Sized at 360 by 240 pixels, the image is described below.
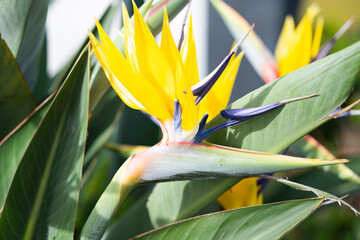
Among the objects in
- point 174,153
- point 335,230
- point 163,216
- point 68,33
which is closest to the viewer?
point 174,153

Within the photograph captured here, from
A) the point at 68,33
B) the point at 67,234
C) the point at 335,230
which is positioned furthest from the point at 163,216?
the point at 68,33

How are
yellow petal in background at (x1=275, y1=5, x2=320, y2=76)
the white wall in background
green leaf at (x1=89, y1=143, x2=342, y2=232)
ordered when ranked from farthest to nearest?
the white wall in background, yellow petal in background at (x1=275, y1=5, x2=320, y2=76), green leaf at (x1=89, y1=143, x2=342, y2=232)

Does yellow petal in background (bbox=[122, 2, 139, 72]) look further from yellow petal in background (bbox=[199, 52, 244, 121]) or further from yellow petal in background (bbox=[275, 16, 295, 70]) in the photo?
yellow petal in background (bbox=[275, 16, 295, 70])

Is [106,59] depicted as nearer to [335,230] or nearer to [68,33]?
[335,230]

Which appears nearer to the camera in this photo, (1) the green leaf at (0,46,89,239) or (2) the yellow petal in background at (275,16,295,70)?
(1) the green leaf at (0,46,89,239)

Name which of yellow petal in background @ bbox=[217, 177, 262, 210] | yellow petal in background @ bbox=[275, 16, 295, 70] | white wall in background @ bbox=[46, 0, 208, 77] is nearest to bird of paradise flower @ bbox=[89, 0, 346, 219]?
yellow petal in background @ bbox=[217, 177, 262, 210]

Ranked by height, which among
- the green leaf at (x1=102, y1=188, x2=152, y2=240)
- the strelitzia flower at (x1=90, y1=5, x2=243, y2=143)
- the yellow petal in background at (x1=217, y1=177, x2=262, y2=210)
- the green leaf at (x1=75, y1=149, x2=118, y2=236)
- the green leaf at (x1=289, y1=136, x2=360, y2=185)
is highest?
the strelitzia flower at (x1=90, y1=5, x2=243, y2=143)

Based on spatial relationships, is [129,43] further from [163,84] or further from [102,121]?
[102,121]
